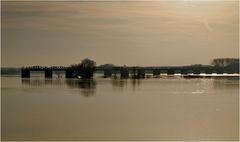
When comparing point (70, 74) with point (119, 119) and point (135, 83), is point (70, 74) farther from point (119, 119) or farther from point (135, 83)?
point (119, 119)

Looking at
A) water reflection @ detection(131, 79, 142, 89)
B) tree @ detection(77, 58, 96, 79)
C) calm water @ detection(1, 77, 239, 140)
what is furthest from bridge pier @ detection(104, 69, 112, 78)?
calm water @ detection(1, 77, 239, 140)

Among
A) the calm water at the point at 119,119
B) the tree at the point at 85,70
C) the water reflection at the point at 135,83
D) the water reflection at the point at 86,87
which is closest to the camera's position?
the calm water at the point at 119,119

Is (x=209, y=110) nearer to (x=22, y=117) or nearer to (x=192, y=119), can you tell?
(x=192, y=119)

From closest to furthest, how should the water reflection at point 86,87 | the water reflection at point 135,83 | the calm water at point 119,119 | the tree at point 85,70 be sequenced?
the calm water at point 119,119 → the water reflection at point 86,87 → the water reflection at point 135,83 → the tree at point 85,70

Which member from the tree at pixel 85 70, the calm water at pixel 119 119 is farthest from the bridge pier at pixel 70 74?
the calm water at pixel 119 119

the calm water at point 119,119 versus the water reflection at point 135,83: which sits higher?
the water reflection at point 135,83

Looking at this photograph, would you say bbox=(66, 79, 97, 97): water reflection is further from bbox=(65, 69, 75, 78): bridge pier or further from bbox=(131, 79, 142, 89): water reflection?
bbox=(65, 69, 75, 78): bridge pier

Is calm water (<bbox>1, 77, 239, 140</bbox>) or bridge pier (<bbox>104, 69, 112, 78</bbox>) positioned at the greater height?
bridge pier (<bbox>104, 69, 112, 78</bbox>)

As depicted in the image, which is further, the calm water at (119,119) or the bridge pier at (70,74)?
the bridge pier at (70,74)

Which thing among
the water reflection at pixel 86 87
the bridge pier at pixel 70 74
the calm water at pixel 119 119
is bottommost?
the calm water at pixel 119 119

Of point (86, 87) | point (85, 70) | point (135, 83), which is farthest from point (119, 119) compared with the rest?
point (85, 70)

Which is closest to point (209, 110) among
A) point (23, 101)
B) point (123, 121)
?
point (123, 121)

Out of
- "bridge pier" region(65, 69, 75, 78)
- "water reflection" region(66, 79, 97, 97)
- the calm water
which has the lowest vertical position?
the calm water

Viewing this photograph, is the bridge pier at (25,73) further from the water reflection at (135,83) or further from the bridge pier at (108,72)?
the water reflection at (135,83)
